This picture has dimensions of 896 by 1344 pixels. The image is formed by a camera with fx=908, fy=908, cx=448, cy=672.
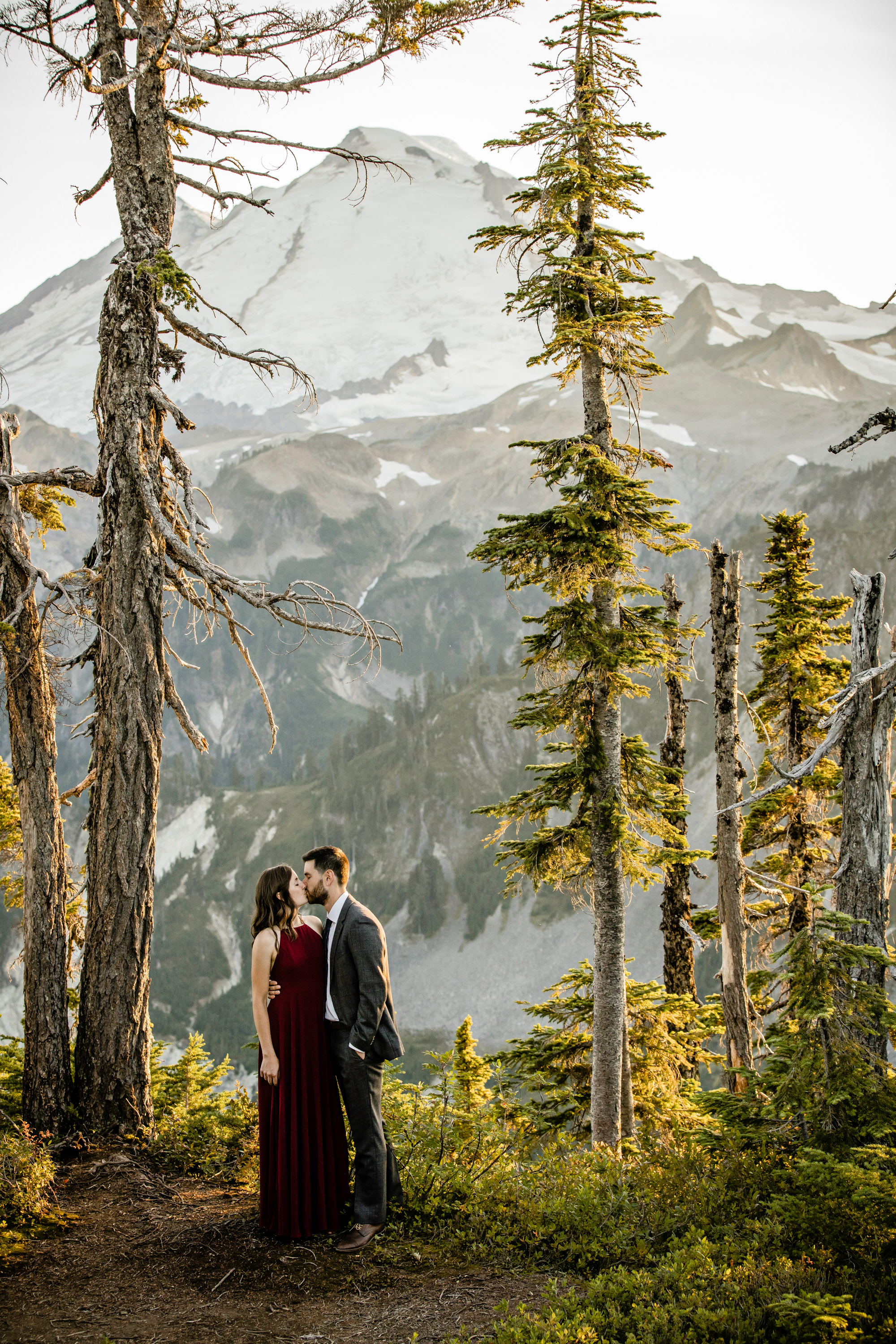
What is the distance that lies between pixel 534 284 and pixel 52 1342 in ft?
33.8

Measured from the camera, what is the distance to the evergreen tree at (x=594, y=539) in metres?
10.2

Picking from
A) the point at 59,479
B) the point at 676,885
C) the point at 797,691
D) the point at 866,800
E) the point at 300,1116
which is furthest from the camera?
the point at 676,885

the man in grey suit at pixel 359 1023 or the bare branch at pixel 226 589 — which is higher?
the bare branch at pixel 226 589

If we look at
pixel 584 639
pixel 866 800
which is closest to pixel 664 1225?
pixel 866 800

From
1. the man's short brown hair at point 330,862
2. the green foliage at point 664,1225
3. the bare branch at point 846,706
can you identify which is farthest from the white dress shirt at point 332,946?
the bare branch at point 846,706

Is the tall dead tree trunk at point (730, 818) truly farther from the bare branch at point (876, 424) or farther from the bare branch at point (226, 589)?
the bare branch at point (226, 589)

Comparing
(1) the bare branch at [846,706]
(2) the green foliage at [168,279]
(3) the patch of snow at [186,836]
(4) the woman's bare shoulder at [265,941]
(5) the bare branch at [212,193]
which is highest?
(5) the bare branch at [212,193]

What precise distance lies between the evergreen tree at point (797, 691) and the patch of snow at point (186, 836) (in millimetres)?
130598

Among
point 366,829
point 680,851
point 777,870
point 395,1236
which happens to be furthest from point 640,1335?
point 366,829

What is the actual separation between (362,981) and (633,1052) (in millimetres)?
8577

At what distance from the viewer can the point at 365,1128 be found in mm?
5363

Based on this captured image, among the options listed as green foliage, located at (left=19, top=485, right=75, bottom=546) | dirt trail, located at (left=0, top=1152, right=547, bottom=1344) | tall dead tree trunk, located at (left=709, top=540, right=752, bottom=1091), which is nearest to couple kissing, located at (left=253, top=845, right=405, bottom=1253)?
dirt trail, located at (left=0, top=1152, right=547, bottom=1344)

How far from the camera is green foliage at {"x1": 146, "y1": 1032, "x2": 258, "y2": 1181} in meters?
6.84

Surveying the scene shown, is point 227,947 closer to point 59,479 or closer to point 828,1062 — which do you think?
point 59,479
